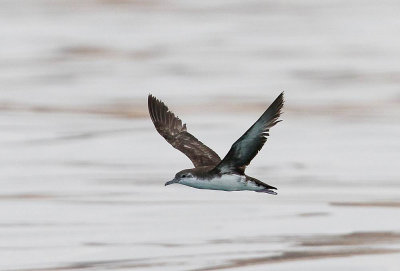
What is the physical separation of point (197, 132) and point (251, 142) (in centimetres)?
1164

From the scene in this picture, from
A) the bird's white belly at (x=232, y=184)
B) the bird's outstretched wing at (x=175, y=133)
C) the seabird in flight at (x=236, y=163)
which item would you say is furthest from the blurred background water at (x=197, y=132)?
the bird's white belly at (x=232, y=184)

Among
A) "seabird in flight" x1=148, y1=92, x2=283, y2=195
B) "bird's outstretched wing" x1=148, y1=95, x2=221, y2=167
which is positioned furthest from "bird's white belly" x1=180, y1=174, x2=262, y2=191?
"bird's outstretched wing" x1=148, y1=95, x2=221, y2=167

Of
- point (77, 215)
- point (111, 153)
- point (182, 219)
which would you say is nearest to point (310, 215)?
point (182, 219)

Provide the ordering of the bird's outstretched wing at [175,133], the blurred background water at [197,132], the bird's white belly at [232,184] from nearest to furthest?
the bird's white belly at [232,184] < the bird's outstretched wing at [175,133] < the blurred background water at [197,132]

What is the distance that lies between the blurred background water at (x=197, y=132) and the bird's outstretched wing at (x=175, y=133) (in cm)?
181

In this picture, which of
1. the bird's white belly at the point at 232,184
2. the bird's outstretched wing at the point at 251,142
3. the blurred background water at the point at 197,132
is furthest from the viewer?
the blurred background water at the point at 197,132

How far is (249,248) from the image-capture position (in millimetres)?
16109

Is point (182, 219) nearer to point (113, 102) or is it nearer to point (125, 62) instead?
point (113, 102)

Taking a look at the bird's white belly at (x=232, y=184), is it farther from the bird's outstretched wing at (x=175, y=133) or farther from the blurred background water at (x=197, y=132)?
the blurred background water at (x=197, y=132)

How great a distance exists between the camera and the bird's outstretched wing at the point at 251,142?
11.7 metres

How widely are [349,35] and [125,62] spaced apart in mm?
6037

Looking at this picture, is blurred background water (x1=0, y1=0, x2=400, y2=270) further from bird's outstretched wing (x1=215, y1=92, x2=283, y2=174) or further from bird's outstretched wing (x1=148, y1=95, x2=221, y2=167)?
bird's outstretched wing (x1=215, y1=92, x2=283, y2=174)

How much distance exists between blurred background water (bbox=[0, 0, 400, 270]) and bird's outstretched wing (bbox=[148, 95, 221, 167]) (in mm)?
1808

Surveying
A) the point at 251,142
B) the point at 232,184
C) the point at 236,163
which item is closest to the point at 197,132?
the point at 232,184
